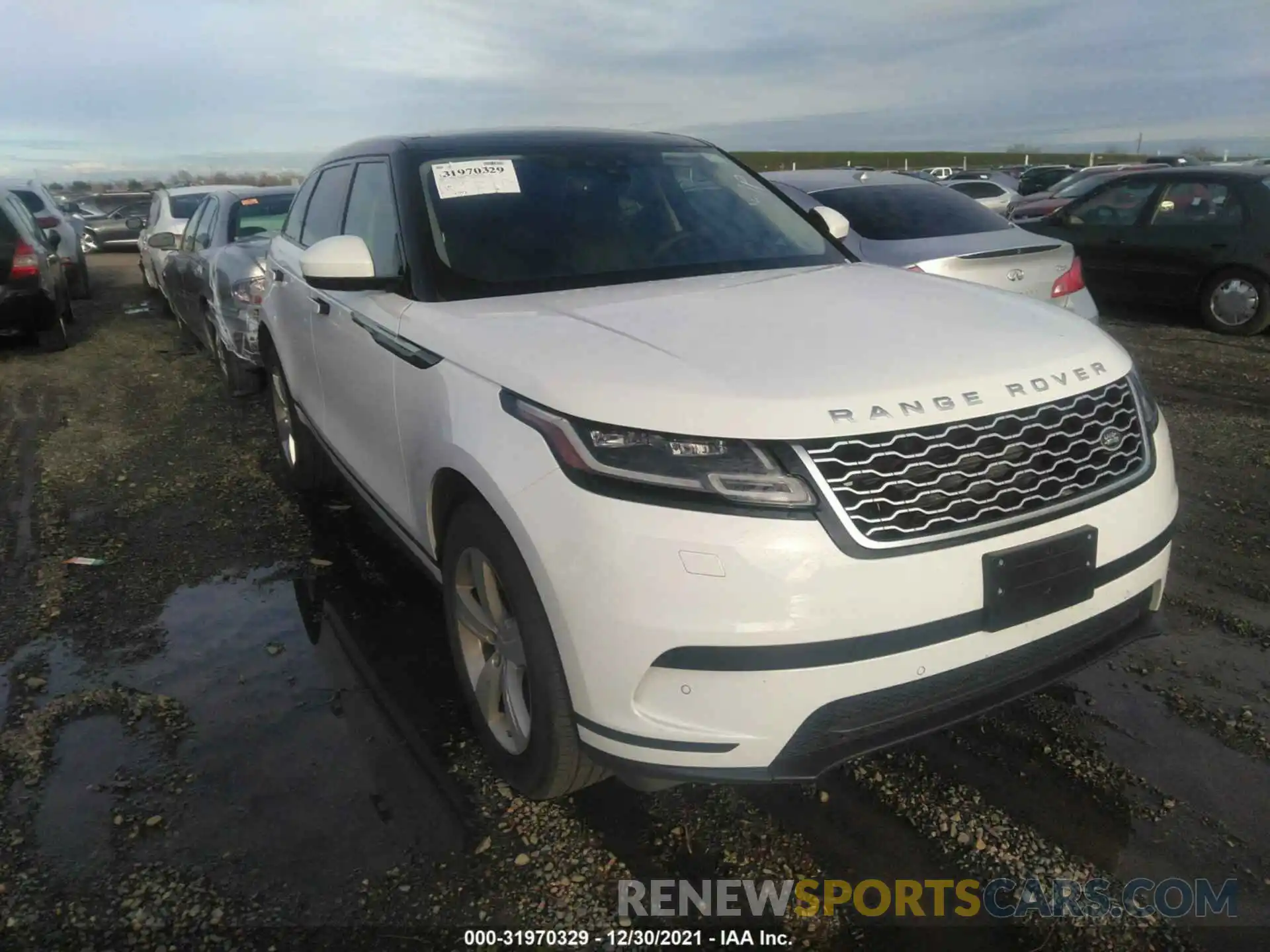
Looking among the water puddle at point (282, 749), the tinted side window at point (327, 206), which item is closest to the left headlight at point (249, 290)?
the tinted side window at point (327, 206)

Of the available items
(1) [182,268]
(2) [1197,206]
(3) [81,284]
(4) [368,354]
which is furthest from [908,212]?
(3) [81,284]

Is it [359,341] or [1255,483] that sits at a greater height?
[359,341]

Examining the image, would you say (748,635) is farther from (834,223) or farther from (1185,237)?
(1185,237)

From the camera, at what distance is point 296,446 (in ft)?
16.9

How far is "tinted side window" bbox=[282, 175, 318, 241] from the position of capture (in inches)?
196

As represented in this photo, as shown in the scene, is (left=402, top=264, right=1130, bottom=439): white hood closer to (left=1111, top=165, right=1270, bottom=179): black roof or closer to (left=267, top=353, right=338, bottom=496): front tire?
(left=267, top=353, right=338, bottom=496): front tire

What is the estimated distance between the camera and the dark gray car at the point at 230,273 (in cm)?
695

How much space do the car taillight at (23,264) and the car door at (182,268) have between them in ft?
3.97

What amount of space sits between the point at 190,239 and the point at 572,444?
8338mm

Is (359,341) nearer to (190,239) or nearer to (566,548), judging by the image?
(566,548)

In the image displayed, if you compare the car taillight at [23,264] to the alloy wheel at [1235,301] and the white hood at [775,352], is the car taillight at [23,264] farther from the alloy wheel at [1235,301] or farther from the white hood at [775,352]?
the alloy wheel at [1235,301]

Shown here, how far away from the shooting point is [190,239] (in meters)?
9.16

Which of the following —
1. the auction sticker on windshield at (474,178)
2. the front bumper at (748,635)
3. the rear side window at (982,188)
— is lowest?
the rear side window at (982,188)

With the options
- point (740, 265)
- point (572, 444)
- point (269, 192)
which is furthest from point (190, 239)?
point (572, 444)
